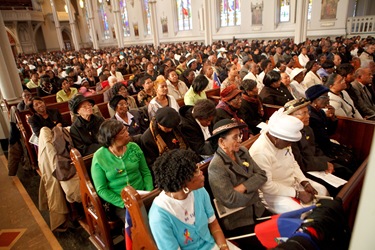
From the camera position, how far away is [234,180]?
2113 millimetres

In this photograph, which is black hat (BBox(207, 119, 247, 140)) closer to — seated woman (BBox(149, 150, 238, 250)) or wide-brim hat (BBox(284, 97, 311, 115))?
seated woman (BBox(149, 150, 238, 250))

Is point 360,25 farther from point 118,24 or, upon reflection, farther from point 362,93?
point 118,24

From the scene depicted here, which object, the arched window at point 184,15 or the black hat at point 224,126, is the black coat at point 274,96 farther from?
the arched window at point 184,15

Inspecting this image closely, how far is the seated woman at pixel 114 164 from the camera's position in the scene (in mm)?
2346

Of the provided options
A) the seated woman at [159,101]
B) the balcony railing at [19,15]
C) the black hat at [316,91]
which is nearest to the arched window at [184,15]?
the balcony railing at [19,15]

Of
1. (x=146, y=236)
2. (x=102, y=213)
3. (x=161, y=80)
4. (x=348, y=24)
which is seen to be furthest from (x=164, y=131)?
(x=348, y=24)

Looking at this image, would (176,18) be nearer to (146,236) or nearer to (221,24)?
(221,24)

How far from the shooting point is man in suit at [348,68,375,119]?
452 centimetres

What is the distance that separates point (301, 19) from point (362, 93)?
388 inches

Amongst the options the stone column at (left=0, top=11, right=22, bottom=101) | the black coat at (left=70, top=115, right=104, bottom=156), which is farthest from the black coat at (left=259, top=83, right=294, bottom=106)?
the stone column at (left=0, top=11, right=22, bottom=101)

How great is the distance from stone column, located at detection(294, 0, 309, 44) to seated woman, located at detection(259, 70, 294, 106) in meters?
10.3

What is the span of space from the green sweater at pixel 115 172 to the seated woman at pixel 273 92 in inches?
108

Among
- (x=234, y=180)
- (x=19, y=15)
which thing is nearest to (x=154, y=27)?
(x=19, y=15)

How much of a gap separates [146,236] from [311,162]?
2.08 meters
